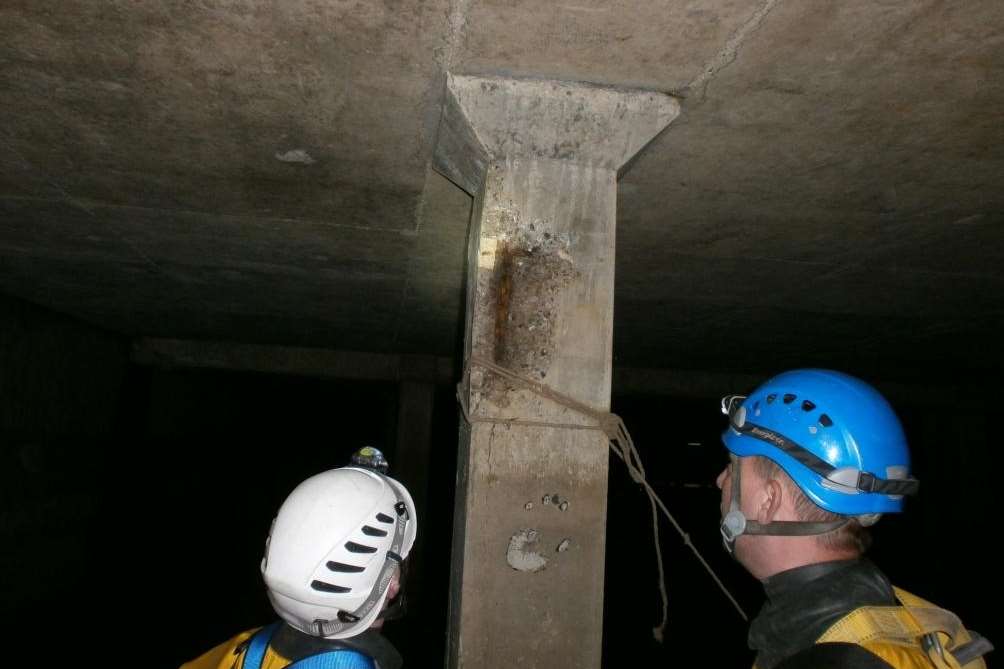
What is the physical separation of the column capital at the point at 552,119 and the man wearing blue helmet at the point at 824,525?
50.6 inches

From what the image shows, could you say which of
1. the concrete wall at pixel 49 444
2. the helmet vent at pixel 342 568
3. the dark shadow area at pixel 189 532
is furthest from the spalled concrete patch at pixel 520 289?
the concrete wall at pixel 49 444

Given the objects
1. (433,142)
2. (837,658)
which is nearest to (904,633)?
(837,658)

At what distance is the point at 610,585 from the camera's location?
11602 millimetres

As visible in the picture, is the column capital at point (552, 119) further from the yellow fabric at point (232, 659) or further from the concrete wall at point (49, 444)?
the concrete wall at point (49, 444)

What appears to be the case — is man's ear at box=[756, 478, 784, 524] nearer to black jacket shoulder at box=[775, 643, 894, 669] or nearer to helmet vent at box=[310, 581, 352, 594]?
black jacket shoulder at box=[775, 643, 894, 669]

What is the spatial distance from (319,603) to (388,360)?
9063 mm

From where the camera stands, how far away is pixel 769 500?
1903 millimetres

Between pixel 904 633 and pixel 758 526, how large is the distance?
1.46 ft

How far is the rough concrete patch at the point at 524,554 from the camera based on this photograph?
251cm

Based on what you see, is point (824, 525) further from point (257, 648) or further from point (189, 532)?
point (189, 532)

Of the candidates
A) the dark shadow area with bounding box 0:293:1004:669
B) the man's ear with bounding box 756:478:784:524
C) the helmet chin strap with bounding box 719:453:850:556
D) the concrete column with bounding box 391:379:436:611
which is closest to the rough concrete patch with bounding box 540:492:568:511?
the helmet chin strap with bounding box 719:453:850:556

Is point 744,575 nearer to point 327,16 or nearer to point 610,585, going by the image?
point 610,585

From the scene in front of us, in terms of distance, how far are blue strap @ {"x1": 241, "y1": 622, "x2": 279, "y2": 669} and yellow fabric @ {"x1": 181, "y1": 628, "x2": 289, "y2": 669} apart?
13mm

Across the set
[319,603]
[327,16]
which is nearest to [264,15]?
[327,16]
